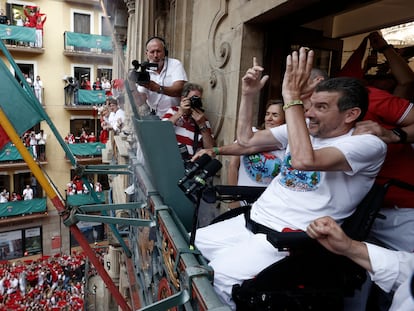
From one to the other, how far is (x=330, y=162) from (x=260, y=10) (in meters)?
2.07

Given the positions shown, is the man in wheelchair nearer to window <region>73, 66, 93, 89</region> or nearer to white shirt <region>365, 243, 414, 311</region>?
white shirt <region>365, 243, 414, 311</region>

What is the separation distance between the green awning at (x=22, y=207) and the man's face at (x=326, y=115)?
17256 millimetres

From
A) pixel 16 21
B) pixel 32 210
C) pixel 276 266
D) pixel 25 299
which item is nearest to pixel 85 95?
pixel 16 21

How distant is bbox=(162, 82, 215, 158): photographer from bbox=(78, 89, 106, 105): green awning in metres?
14.4

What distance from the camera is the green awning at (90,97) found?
16.8 meters

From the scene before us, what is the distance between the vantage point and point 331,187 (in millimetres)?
1686

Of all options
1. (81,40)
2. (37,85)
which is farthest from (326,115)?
(81,40)

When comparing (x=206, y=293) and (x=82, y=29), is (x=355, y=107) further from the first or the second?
(x=82, y=29)

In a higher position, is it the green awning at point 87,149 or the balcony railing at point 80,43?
the balcony railing at point 80,43

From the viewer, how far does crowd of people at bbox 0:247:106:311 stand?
1116cm

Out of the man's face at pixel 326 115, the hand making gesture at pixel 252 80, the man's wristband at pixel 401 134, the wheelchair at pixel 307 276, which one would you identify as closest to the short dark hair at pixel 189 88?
the hand making gesture at pixel 252 80

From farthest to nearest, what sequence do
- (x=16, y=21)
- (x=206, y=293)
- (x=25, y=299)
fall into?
(x=16, y=21), (x=25, y=299), (x=206, y=293)

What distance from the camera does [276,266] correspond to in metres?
1.57

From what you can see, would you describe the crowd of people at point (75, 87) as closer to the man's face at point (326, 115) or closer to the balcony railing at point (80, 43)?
the balcony railing at point (80, 43)
